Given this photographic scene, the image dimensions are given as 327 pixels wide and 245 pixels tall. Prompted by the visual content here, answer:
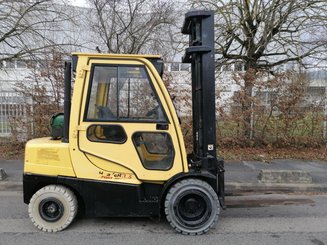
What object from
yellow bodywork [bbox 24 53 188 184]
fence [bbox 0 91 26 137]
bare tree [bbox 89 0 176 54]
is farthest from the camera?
bare tree [bbox 89 0 176 54]

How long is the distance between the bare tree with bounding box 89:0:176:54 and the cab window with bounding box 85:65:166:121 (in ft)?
24.4

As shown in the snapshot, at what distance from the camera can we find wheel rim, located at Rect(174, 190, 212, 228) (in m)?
4.05

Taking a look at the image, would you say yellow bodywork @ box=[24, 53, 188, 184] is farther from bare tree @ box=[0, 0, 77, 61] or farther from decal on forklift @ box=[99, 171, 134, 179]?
bare tree @ box=[0, 0, 77, 61]

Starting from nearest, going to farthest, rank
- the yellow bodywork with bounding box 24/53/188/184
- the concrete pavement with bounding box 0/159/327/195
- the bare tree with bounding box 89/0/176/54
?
the yellow bodywork with bounding box 24/53/188/184 < the concrete pavement with bounding box 0/159/327/195 < the bare tree with bounding box 89/0/176/54

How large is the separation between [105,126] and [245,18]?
7.16 m

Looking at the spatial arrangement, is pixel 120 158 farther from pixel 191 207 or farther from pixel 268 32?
pixel 268 32

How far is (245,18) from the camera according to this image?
9562 millimetres

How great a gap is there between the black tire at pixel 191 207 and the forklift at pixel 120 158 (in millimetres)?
12

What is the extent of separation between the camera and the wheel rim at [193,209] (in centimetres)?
405

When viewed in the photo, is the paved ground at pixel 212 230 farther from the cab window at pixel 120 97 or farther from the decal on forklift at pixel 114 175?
the cab window at pixel 120 97

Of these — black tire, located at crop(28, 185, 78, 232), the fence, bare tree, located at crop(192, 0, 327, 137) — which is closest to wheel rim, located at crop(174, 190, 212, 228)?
black tire, located at crop(28, 185, 78, 232)

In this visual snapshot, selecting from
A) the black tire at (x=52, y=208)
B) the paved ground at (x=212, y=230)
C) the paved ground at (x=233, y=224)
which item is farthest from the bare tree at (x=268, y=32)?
the black tire at (x=52, y=208)

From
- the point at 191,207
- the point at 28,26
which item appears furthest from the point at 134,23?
the point at 191,207

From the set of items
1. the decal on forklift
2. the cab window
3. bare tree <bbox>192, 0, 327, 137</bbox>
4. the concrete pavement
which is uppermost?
bare tree <bbox>192, 0, 327, 137</bbox>
